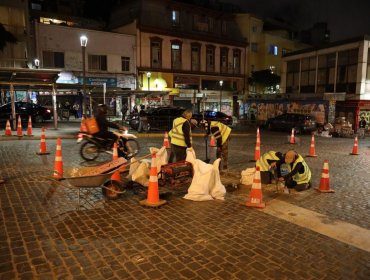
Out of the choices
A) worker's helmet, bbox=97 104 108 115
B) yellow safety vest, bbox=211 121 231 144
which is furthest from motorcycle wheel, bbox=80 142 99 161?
yellow safety vest, bbox=211 121 231 144

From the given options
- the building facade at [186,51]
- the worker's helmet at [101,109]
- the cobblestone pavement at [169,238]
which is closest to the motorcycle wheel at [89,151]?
the worker's helmet at [101,109]

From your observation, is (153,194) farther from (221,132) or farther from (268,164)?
(221,132)

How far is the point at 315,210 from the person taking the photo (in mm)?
6590

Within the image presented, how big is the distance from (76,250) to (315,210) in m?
4.50

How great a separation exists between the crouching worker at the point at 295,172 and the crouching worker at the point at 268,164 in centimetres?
11

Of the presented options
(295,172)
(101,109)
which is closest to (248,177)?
(295,172)

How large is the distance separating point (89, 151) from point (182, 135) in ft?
13.0

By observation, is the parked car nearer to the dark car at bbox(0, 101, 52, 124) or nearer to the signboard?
the dark car at bbox(0, 101, 52, 124)

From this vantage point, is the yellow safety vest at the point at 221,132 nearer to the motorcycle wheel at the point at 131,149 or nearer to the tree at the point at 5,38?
the motorcycle wheel at the point at 131,149

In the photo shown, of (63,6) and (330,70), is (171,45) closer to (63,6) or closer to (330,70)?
(63,6)

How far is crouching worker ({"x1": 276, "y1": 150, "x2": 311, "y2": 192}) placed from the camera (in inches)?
296

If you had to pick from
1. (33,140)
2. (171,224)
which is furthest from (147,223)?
(33,140)

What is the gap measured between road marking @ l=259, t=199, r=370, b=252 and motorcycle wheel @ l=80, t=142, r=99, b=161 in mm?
6044

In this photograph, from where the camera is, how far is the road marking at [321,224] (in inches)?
205
